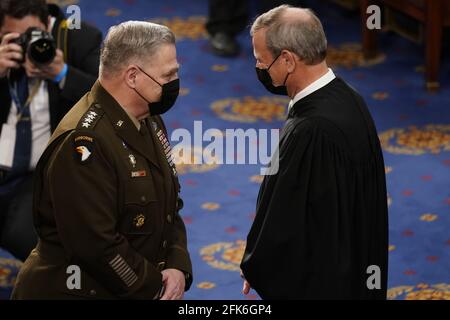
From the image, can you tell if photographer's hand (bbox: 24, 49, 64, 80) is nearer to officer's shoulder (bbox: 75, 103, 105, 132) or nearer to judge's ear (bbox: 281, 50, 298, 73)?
officer's shoulder (bbox: 75, 103, 105, 132)

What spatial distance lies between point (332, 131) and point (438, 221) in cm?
199

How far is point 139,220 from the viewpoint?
10.8 ft

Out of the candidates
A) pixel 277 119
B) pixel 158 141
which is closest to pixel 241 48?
pixel 277 119

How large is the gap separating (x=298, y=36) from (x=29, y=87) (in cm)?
150

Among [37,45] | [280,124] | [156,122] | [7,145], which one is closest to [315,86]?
[156,122]

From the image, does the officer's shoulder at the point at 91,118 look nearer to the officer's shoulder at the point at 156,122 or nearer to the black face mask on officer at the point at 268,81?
the officer's shoulder at the point at 156,122

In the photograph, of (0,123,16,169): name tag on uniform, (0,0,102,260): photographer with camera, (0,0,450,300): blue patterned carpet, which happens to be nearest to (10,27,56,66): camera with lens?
(0,0,102,260): photographer with camera

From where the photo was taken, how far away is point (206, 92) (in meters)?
6.66

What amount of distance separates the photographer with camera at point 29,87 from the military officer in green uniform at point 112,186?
941mm

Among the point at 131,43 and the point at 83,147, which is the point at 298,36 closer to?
the point at 131,43

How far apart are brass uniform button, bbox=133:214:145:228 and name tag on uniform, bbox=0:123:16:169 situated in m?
1.31

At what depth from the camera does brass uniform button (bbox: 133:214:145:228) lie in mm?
3297

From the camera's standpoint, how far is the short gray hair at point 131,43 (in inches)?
126

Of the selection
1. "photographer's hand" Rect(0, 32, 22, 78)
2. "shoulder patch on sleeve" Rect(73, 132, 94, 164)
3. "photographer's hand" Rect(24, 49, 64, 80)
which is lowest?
"photographer's hand" Rect(24, 49, 64, 80)
